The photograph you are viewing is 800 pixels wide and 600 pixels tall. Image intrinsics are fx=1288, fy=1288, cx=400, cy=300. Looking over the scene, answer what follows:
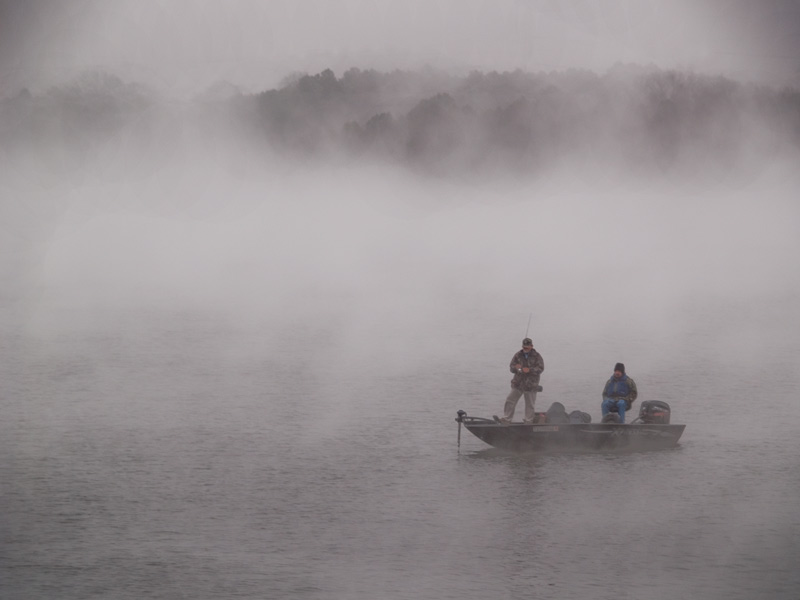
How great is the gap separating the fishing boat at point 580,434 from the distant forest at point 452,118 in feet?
467

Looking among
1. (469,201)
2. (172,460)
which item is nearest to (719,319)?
(172,460)

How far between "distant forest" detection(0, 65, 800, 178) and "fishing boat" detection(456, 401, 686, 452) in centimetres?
14242

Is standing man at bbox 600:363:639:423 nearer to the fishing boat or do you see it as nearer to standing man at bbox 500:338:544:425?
the fishing boat

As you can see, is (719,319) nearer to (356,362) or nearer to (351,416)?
(356,362)

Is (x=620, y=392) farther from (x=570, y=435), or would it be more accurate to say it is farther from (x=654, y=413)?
(x=570, y=435)

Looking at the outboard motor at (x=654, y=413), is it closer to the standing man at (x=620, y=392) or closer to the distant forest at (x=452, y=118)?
the standing man at (x=620, y=392)

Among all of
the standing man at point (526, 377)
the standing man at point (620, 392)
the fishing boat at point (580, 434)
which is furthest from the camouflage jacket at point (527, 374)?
the standing man at point (620, 392)

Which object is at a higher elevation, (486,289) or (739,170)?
(739,170)

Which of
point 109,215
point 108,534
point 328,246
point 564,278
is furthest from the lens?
point 109,215

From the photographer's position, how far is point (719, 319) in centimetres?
9256

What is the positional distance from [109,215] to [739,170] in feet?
279

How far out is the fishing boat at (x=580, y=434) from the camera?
3141 cm

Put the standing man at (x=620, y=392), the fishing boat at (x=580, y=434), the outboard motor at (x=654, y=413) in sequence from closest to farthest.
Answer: the fishing boat at (x=580, y=434) < the standing man at (x=620, y=392) < the outboard motor at (x=654, y=413)

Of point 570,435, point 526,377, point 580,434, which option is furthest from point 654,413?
point 526,377
